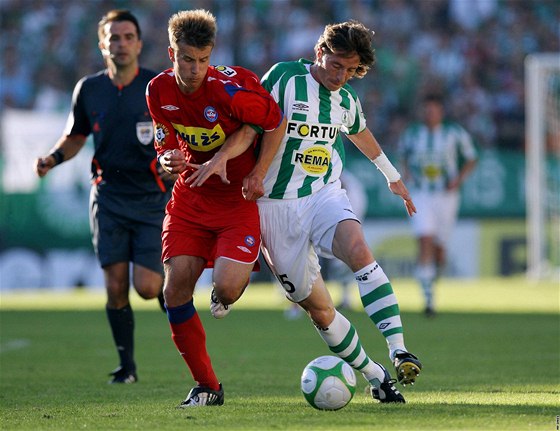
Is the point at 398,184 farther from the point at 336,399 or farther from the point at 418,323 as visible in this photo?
the point at 418,323

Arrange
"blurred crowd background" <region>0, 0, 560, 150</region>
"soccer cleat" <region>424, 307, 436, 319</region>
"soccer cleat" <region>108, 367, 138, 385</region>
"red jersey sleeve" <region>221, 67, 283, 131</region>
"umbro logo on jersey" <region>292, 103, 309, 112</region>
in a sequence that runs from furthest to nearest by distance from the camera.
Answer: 1. "blurred crowd background" <region>0, 0, 560, 150</region>
2. "soccer cleat" <region>424, 307, 436, 319</region>
3. "soccer cleat" <region>108, 367, 138, 385</region>
4. "umbro logo on jersey" <region>292, 103, 309, 112</region>
5. "red jersey sleeve" <region>221, 67, 283, 131</region>

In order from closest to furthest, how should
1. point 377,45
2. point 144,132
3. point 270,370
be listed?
1. point 144,132
2. point 270,370
3. point 377,45

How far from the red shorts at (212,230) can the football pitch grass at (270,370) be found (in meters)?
0.87

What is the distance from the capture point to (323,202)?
6.55 metres

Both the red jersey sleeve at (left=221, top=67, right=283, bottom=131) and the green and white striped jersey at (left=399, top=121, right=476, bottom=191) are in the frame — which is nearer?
the red jersey sleeve at (left=221, top=67, right=283, bottom=131)

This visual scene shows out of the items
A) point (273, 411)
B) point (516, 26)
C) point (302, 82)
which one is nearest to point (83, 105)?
point (302, 82)

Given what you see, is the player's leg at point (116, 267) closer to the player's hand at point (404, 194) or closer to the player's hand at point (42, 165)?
the player's hand at point (42, 165)

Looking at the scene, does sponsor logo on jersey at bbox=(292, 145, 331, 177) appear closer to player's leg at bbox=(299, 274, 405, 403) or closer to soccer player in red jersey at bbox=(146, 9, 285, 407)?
soccer player in red jersey at bbox=(146, 9, 285, 407)

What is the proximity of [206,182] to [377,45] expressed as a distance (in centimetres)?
1930

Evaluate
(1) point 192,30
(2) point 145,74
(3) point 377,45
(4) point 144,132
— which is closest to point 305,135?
(1) point 192,30

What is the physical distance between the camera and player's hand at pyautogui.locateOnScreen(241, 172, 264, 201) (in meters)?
6.20

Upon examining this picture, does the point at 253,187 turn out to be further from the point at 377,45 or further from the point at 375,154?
the point at 377,45

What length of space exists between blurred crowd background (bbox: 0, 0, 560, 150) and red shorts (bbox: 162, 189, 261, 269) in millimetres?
17601

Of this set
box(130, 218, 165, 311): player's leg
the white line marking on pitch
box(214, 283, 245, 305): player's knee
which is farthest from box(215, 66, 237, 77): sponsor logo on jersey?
the white line marking on pitch
